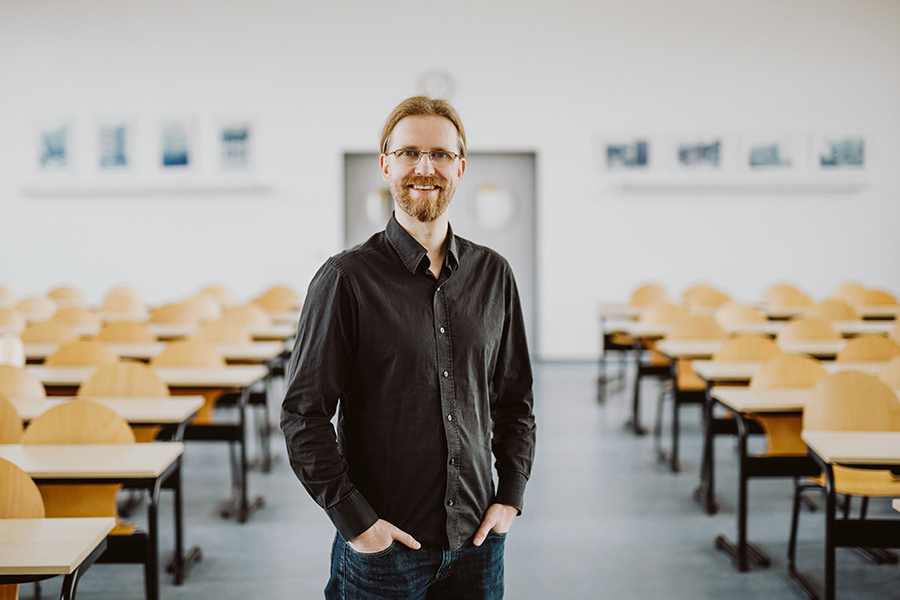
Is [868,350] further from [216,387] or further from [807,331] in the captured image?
[216,387]

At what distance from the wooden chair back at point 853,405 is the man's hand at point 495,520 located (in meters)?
1.92

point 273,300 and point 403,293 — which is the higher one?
point 403,293

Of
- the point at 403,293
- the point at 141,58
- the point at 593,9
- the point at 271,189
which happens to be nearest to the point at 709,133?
the point at 593,9

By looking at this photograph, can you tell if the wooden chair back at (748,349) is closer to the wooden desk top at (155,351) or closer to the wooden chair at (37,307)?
the wooden desk top at (155,351)

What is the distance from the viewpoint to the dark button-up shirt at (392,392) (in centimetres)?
120

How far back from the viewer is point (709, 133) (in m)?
7.38

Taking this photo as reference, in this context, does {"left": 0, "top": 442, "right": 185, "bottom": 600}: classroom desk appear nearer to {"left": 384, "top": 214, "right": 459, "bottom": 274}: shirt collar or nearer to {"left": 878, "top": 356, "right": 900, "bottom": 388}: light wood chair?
{"left": 384, "top": 214, "right": 459, "bottom": 274}: shirt collar

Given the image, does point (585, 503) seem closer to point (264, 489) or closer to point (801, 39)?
point (264, 489)

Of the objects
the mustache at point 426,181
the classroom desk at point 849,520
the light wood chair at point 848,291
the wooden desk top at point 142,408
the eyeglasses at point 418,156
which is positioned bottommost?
the classroom desk at point 849,520

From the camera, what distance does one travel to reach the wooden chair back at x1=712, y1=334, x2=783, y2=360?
3783mm

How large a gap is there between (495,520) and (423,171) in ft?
2.27

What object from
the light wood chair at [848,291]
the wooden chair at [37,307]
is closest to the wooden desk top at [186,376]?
the wooden chair at [37,307]

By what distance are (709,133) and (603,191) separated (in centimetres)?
132

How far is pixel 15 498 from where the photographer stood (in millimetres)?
1793
